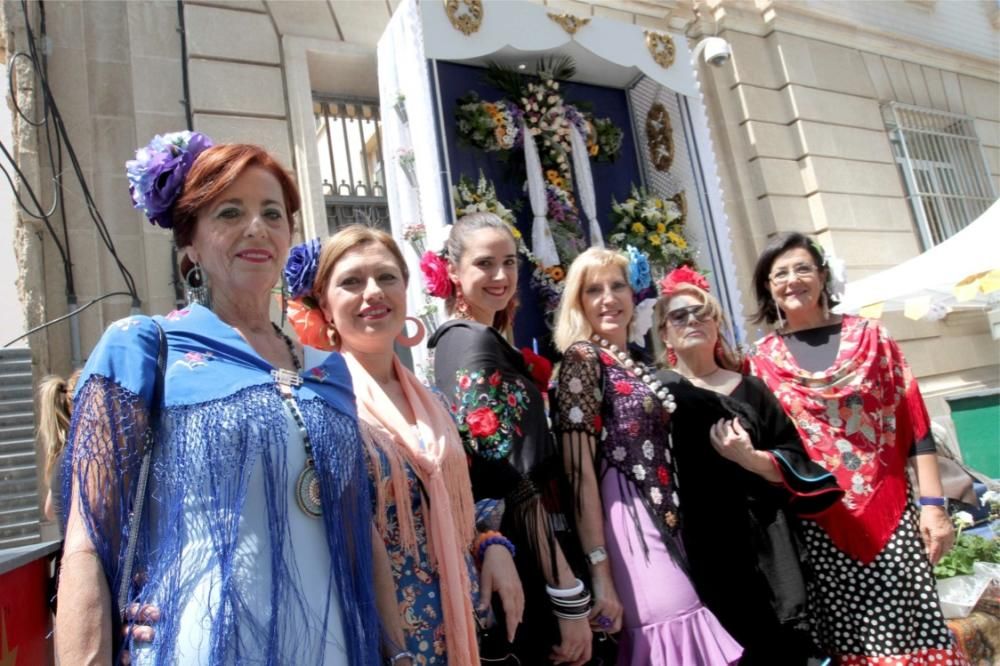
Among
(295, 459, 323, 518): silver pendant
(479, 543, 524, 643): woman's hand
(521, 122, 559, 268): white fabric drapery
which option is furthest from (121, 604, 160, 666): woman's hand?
(521, 122, 559, 268): white fabric drapery

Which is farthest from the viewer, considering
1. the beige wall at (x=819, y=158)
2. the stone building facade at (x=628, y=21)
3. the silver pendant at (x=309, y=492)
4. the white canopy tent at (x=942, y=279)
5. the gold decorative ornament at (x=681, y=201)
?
the beige wall at (x=819, y=158)

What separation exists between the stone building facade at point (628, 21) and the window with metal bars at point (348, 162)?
163mm

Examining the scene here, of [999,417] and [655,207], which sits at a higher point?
[655,207]

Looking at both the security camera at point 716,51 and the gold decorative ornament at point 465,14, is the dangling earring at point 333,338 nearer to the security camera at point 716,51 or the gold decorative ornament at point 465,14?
the gold decorative ornament at point 465,14

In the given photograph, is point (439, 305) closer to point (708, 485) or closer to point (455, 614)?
point (708, 485)

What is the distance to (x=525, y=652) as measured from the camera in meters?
1.94

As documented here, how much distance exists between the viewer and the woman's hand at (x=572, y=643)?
1.94 m

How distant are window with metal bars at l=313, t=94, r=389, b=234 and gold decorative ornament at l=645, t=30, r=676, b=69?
262cm

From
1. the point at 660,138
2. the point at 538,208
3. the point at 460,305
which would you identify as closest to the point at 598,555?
the point at 460,305

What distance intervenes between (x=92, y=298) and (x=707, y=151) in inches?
217

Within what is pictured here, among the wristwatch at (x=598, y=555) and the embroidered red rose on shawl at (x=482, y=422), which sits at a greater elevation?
the embroidered red rose on shawl at (x=482, y=422)

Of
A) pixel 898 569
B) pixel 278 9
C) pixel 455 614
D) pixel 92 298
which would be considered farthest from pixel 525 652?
pixel 278 9

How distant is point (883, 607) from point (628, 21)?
7002mm

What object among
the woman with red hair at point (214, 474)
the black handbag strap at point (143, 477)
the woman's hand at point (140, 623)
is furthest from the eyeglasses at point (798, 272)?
the woman's hand at point (140, 623)
